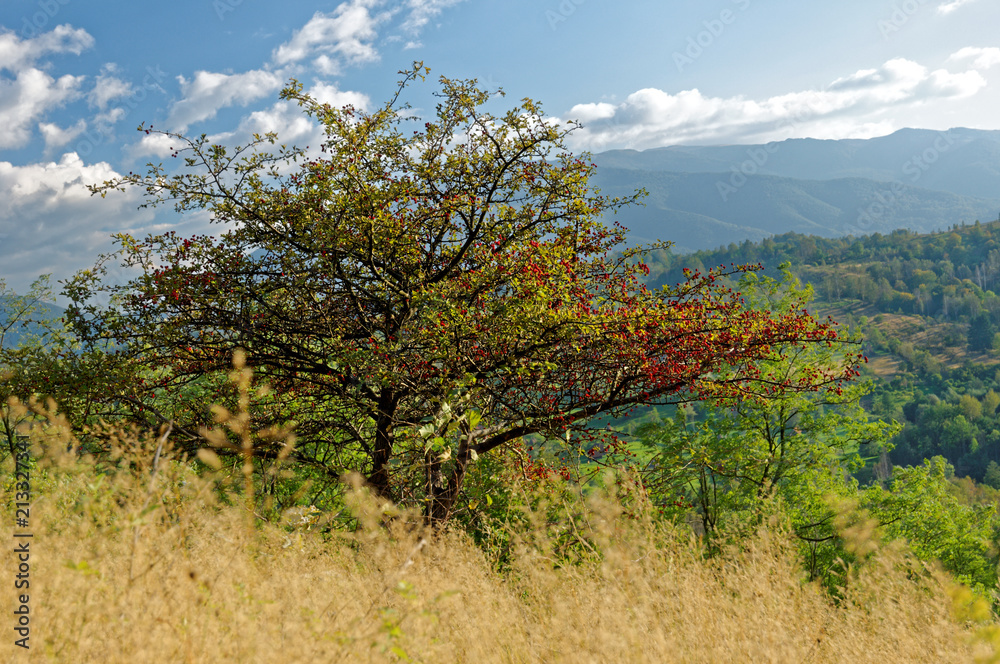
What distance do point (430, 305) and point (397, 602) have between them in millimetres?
3165

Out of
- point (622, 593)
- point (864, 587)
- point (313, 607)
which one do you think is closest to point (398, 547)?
point (313, 607)

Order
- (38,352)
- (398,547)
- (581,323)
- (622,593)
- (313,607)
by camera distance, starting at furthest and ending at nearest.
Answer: (38,352) < (581,323) < (398,547) < (622,593) < (313,607)

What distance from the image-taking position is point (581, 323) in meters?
5.48

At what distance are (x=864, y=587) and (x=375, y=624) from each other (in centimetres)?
383

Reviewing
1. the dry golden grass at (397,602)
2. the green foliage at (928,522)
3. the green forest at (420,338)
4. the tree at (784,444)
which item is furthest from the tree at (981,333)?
the dry golden grass at (397,602)

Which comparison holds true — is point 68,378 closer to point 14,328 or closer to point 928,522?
point 14,328

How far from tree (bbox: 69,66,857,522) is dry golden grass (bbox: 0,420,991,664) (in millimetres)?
1999

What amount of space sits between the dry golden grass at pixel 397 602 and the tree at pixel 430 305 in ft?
6.56

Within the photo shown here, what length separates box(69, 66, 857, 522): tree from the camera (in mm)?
5926

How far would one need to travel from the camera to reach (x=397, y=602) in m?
3.27

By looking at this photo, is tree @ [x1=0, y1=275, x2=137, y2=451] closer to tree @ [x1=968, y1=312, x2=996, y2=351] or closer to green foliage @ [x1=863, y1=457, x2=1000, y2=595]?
green foliage @ [x1=863, y1=457, x2=1000, y2=595]

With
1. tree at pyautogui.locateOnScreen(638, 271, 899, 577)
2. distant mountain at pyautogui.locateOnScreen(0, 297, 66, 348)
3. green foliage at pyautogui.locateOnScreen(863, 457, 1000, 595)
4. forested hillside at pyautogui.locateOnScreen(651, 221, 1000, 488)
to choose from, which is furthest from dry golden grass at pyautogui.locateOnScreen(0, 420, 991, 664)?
forested hillside at pyautogui.locateOnScreen(651, 221, 1000, 488)

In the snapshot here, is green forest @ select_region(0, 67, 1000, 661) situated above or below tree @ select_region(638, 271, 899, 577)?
above

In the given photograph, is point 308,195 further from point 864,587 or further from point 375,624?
point 864,587
